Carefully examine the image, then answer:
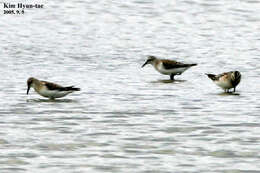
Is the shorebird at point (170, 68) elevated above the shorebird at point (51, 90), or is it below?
above

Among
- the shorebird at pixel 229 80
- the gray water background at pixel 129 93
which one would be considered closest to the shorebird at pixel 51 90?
the gray water background at pixel 129 93

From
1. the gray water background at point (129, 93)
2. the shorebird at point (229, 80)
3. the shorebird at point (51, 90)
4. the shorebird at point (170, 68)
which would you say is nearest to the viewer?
the gray water background at point (129, 93)

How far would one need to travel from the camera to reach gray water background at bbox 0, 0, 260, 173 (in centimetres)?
1741

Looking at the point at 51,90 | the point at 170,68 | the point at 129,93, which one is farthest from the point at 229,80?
the point at 51,90

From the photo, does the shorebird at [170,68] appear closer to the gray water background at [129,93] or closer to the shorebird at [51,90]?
the gray water background at [129,93]

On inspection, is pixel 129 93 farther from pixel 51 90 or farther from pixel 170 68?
pixel 170 68

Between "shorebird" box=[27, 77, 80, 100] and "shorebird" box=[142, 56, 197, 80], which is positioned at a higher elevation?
"shorebird" box=[142, 56, 197, 80]

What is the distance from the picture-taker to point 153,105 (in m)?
24.3

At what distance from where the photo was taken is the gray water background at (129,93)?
17406 millimetres

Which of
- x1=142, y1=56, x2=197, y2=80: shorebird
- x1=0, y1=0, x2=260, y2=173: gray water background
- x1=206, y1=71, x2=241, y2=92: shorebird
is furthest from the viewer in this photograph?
x1=142, y1=56, x2=197, y2=80: shorebird

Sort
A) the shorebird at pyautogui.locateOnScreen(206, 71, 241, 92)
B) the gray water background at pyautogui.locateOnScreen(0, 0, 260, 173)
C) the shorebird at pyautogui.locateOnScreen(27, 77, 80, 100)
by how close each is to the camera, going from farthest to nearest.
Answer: the shorebird at pyautogui.locateOnScreen(206, 71, 241, 92)
the shorebird at pyautogui.locateOnScreen(27, 77, 80, 100)
the gray water background at pyautogui.locateOnScreen(0, 0, 260, 173)

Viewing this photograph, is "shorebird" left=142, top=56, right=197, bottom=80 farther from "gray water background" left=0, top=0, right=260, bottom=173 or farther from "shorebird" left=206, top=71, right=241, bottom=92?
"shorebird" left=206, top=71, right=241, bottom=92

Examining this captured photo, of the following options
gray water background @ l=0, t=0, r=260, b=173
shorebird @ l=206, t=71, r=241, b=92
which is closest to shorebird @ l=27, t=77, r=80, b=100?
gray water background @ l=0, t=0, r=260, b=173

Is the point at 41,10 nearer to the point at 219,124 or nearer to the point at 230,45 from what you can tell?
the point at 230,45
